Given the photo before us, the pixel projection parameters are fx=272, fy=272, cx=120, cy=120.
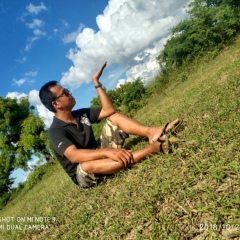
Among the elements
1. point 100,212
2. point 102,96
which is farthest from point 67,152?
point 102,96

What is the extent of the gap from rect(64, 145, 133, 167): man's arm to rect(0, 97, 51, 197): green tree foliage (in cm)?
2692

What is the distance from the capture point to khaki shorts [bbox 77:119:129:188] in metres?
4.45

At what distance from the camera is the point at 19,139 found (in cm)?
3209

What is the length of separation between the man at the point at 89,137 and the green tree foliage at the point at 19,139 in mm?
26144

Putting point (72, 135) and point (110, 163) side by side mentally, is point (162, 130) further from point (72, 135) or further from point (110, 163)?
point (72, 135)

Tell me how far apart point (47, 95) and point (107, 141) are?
1361 millimetres

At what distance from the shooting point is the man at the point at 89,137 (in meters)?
4.00

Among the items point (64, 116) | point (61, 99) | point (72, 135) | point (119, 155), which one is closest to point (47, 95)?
point (61, 99)

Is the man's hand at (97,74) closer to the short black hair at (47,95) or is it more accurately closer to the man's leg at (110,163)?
the short black hair at (47,95)

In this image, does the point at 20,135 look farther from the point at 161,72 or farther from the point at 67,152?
the point at 67,152

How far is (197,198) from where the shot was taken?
2545 mm

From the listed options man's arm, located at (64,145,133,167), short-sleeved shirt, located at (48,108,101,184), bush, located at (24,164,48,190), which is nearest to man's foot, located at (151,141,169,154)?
man's arm, located at (64,145,133,167)

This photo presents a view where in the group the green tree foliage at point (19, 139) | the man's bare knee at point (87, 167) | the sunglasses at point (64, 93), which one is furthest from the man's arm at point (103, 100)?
the green tree foliage at point (19, 139)

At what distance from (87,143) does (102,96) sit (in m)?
0.97
